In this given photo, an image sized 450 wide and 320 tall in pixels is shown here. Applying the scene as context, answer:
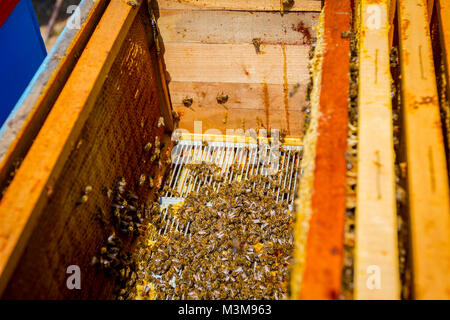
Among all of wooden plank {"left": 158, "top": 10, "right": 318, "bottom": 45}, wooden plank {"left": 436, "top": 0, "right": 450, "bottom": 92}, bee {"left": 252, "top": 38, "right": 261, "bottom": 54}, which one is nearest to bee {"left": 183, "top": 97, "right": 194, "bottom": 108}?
wooden plank {"left": 158, "top": 10, "right": 318, "bottom": 45}

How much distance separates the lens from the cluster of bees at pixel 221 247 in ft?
8.44

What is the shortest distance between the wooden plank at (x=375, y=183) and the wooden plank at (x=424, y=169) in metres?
0.07

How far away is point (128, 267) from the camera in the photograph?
8.83 ft

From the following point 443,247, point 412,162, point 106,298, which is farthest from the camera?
point 106,298

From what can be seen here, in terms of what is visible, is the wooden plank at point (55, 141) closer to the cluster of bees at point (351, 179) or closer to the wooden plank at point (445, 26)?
the cluster of bees at point (351, 179)

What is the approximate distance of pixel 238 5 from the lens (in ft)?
9.59

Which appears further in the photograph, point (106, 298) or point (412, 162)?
point (106, 298)

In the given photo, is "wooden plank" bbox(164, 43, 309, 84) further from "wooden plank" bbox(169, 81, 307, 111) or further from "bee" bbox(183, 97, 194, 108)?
"bee" bbox(183, 97, 194, 108)

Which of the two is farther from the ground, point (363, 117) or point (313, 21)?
point (313, 21)

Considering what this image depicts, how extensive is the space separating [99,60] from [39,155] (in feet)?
2.34
